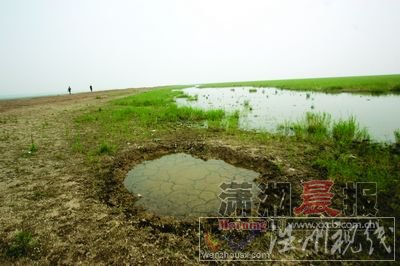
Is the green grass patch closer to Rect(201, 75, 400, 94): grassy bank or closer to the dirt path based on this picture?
the dirt path

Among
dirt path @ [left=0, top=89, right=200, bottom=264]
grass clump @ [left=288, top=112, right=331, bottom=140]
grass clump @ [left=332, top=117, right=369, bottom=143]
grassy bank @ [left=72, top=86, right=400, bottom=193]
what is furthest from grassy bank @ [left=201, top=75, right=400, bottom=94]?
dirt path @ [left=0, top=89, right=200, bottom=264]

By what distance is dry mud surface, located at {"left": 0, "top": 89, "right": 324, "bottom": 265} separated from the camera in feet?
10.8

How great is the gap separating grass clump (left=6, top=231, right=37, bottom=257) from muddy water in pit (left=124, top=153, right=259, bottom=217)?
194cm

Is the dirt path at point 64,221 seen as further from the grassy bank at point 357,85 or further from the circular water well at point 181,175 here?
the grassy bank at point 357,85

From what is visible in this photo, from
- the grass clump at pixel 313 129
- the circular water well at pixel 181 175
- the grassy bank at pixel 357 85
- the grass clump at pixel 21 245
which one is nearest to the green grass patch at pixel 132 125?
the circular water well at pixel 181 175

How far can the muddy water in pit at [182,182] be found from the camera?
456 centimetres

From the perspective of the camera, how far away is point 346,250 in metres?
3.26

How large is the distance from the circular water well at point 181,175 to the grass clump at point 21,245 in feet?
4.88

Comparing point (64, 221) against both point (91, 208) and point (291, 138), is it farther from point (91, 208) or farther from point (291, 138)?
point (291, 138)

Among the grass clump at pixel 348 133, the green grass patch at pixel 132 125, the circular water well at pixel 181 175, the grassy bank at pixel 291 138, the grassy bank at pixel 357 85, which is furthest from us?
the grassy bank at pixel 357 85

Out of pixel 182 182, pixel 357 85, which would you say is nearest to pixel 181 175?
pixel 182 182

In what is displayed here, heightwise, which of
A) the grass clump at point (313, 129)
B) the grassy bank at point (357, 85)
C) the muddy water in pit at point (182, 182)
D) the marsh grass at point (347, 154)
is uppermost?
the grassy bank at point (357, 85)

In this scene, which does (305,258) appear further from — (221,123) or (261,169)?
(221,123)

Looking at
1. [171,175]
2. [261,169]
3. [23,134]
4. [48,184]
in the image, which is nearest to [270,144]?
[261,169]
